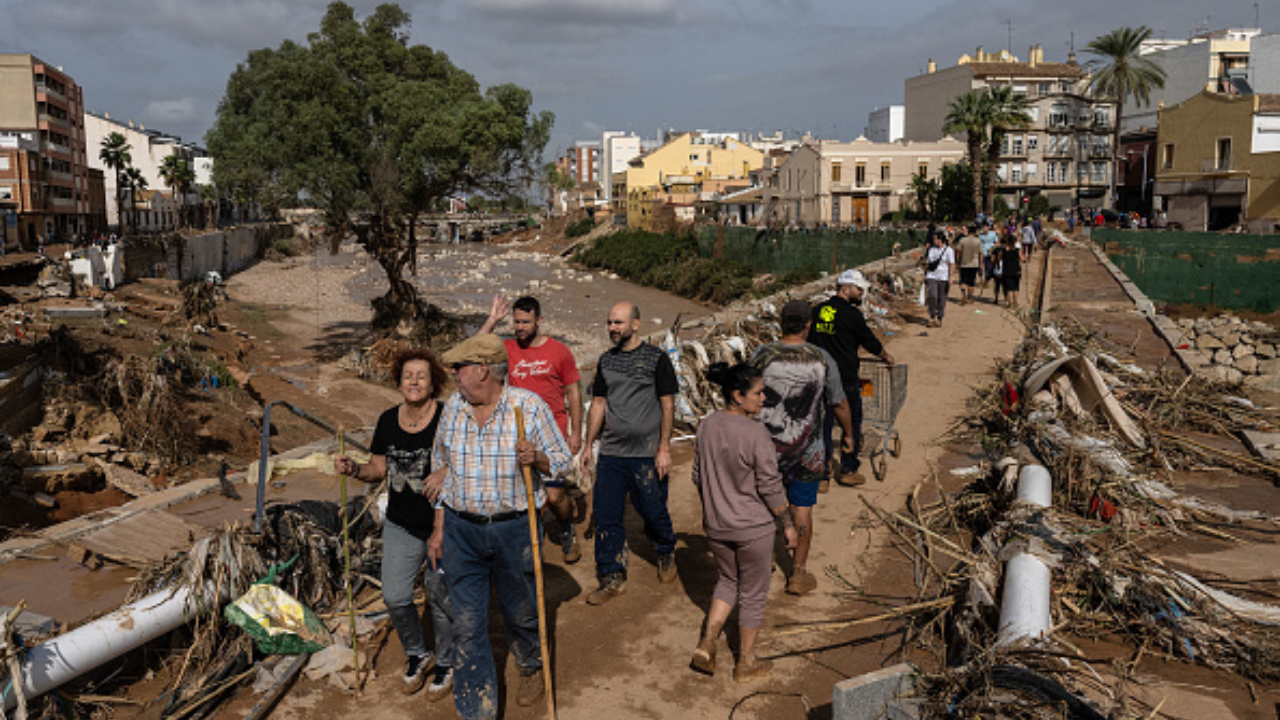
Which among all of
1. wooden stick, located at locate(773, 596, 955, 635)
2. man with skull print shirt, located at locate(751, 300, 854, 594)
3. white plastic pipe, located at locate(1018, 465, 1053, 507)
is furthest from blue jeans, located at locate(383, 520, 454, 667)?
white plastic pipe, located at locate(1018, 465, 1053, 507)

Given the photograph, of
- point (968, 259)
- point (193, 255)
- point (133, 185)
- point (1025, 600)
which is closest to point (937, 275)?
point (968, 259)

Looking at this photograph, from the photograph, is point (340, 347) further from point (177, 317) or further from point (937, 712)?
point (937, 712)

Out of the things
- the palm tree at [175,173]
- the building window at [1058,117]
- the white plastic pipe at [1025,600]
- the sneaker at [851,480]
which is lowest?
the sneaker at [851,480]

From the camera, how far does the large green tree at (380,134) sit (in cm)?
2480

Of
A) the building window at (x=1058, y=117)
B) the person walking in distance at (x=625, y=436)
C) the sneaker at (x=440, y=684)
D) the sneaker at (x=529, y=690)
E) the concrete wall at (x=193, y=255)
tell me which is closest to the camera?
the sneaker at (x=529, y=690)

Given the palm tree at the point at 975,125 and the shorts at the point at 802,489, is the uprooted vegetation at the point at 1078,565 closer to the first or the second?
the shorts at the point at 802,489

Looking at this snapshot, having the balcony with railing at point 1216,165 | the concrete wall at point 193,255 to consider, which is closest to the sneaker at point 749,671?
the concrete wall at point 193,255

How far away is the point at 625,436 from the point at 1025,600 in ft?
7.86

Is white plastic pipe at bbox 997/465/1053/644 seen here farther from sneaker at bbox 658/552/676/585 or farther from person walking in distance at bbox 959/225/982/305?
person walking in distance at bbox 959/225/982/305

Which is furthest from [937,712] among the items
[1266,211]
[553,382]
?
[1266,211]

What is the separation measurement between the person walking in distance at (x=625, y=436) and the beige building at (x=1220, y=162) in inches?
1646

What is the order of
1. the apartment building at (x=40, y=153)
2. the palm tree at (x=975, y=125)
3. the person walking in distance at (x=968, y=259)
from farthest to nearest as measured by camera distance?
1. the apartment building at (x=40, y=153)
2. the palm tree at (x=975, y=125)
3. the person walking in distance at (x=968, y=259)

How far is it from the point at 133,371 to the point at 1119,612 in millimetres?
12159

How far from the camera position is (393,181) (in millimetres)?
25141
